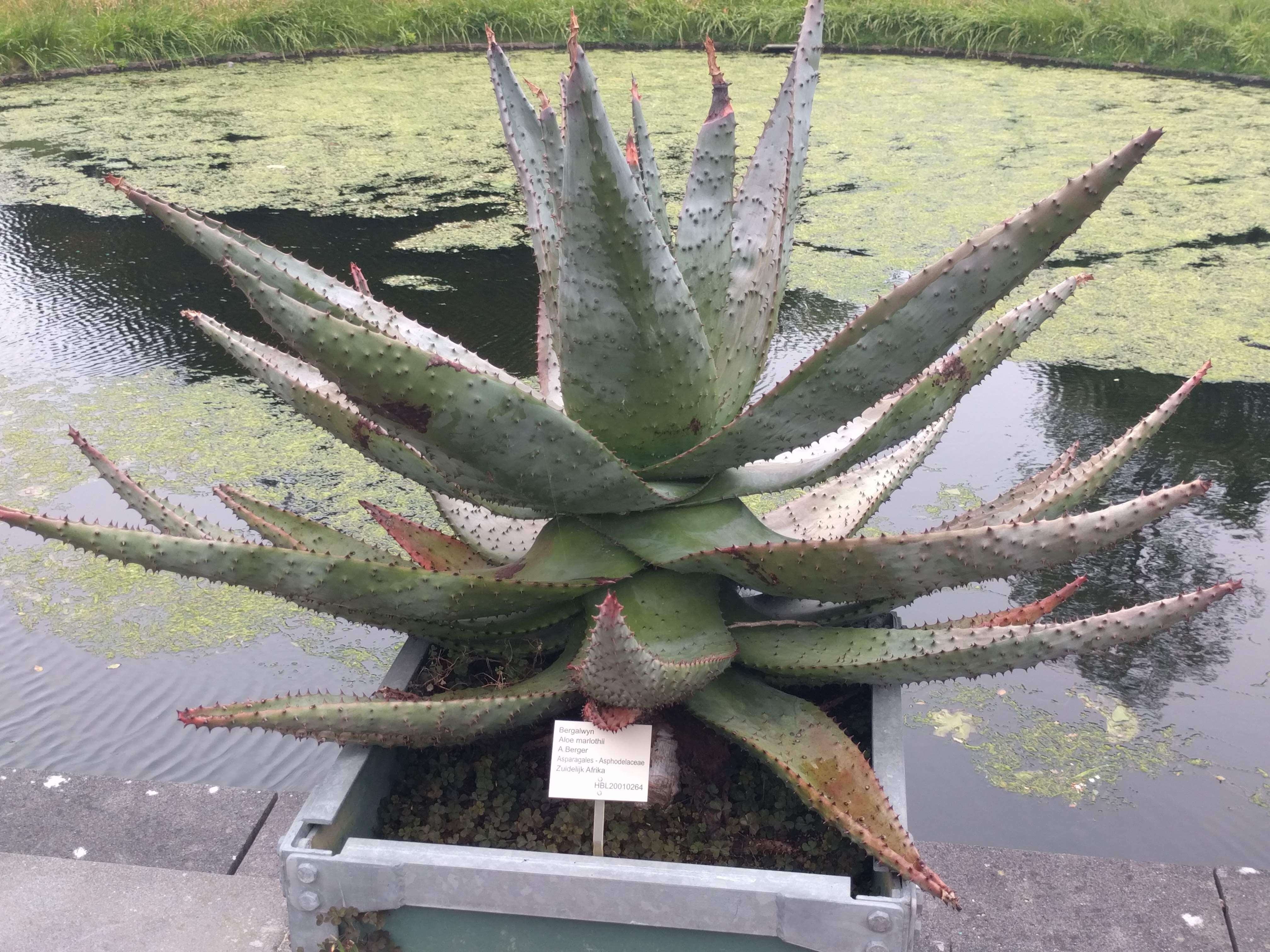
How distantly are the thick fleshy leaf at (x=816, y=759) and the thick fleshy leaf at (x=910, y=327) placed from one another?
0.25 metres

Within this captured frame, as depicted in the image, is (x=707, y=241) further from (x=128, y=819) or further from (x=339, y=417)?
(x=128, y=819)

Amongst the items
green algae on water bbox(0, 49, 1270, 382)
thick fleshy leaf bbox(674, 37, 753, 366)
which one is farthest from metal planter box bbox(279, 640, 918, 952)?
green algae on water bbox(0, 49, 1270, 382)

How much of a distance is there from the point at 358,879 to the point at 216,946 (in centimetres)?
48

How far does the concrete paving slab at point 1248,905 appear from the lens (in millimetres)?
1330

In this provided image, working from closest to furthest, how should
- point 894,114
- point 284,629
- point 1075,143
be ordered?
1. point 284,629
2. point 1075,143
3. point 894,114

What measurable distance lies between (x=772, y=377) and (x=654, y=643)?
6.08 ft

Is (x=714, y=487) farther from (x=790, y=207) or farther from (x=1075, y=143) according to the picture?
(x=1075, y=143)

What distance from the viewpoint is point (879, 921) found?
91cm

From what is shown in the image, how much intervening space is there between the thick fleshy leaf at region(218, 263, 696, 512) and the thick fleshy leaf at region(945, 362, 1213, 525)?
0.40 metres

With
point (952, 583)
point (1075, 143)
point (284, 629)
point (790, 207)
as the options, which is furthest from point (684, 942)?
point (1075, 143)

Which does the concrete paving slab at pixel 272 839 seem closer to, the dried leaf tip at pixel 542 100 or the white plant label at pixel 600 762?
the white plant label at pixel 600 762

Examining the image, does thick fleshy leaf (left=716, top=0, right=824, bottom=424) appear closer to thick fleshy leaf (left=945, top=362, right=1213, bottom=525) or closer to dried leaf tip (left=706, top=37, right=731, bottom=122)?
dried leaf tip (left=706, top=37, right=731, bottom=122)

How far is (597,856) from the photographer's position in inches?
38.2

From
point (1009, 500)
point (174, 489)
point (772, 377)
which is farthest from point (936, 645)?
point (174, 489)
